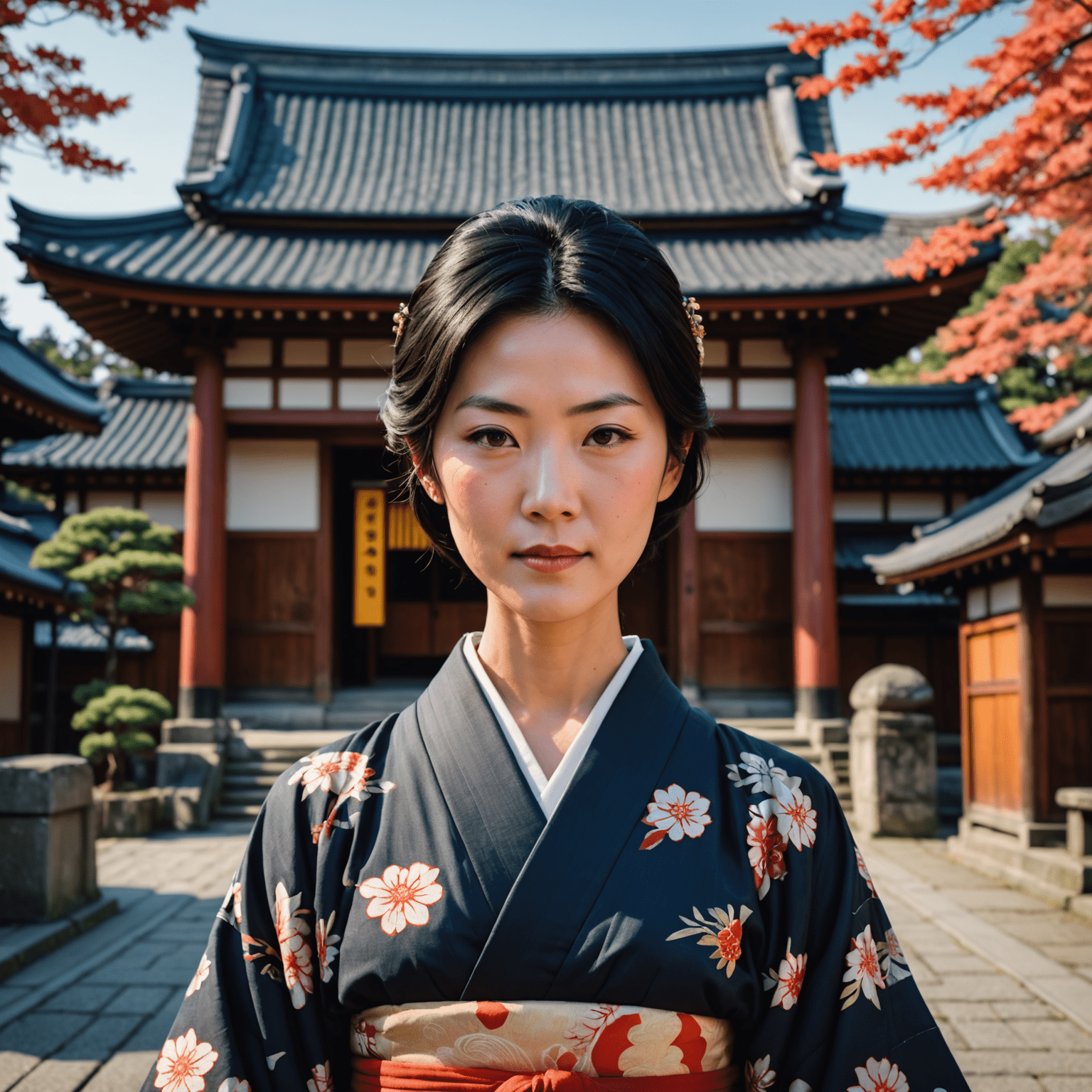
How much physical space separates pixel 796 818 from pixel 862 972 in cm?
26

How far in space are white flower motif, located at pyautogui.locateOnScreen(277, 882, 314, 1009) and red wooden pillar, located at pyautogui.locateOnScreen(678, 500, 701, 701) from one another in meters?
9.64

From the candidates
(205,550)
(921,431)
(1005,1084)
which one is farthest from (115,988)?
(921,431)

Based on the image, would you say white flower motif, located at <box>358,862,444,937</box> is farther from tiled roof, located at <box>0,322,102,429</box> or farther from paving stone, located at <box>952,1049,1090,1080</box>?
tiled roof, located at <box>0,322,102,429</box>

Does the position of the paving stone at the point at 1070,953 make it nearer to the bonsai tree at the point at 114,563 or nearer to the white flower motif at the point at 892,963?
the white flower motif at the point at 892,963

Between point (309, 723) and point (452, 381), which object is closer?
point (452, 381)

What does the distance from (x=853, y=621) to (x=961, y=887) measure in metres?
5.48

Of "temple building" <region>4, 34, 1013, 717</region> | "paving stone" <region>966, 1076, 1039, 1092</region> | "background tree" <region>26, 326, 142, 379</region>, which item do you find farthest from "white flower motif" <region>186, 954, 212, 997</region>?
"background tree" <region>26, 326, 142, 379</region>

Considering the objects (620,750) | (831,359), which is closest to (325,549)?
(831,359)

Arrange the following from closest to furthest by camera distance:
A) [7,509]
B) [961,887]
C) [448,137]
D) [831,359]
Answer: [961,887]
[831,359]
[7,509]
[448,137]

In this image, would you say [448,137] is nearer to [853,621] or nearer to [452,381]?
[853,621]

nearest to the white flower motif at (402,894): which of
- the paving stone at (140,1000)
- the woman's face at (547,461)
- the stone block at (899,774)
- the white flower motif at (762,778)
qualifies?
the woman's face at (547,461)

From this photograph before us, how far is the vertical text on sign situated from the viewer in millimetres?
12484

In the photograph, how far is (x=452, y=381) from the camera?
1.59 metres

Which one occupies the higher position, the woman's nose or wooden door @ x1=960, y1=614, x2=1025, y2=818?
the woman's nose
